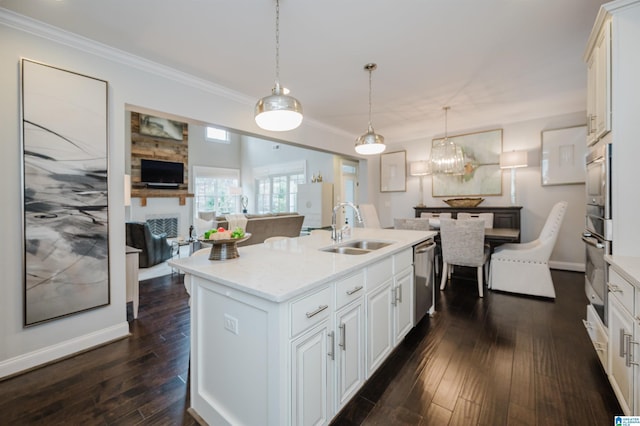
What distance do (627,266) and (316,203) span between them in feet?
20.3

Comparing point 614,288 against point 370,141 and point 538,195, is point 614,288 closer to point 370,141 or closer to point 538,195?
point 370,141

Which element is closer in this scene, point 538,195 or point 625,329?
point 625,329

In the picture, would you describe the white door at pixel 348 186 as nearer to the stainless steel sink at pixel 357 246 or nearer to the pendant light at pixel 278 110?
the stainless steel sink at pixel 357 246

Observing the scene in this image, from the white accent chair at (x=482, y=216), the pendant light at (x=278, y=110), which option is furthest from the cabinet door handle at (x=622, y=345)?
the white accent chair at (x=482, y=216)

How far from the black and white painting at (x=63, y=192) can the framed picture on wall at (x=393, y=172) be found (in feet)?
17.4

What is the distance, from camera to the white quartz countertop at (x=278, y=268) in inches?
46.5

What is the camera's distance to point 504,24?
7.18 feet

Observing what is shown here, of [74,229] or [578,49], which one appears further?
[578,49]

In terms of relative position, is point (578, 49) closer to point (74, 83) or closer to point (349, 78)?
point (349, 78)

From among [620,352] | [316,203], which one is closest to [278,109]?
[620,352]

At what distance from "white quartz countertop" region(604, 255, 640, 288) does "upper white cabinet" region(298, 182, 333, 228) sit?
5906 millimetres

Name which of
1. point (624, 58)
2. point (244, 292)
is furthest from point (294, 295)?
point (624, 58)

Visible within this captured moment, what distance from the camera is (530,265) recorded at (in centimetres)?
329

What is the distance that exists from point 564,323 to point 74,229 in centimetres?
456
